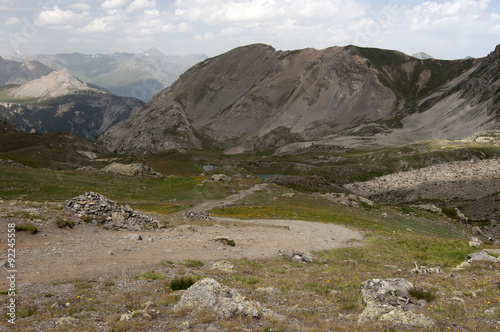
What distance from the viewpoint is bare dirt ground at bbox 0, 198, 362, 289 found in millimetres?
17984

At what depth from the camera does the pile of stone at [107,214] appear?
1132 inches

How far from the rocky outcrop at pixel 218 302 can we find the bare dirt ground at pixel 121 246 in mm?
6355

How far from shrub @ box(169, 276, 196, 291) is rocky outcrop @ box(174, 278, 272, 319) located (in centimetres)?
220

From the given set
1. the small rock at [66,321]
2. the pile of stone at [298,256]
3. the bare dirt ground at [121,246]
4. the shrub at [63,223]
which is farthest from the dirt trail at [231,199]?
the small rock at [66,321]

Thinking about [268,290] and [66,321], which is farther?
[268,290]

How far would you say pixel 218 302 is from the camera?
13281 mm

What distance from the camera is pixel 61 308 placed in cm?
1297

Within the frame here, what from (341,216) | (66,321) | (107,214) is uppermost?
(66,321)

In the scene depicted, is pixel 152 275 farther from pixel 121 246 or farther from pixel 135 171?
pixel 135 171

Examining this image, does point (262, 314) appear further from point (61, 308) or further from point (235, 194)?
point (235, 194)

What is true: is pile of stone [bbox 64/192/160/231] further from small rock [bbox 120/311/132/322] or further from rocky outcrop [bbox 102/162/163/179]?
rocky outcrop [bbox 102/162/163/179]

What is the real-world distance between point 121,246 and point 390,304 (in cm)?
1862

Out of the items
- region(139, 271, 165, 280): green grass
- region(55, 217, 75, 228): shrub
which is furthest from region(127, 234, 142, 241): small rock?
region(139, 271, 165, 280): green grass

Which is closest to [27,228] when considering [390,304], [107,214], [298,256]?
[107,214]
